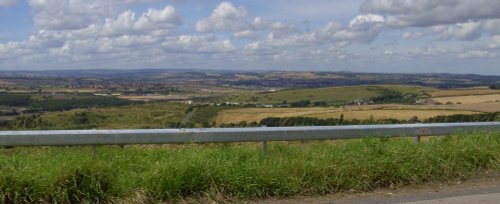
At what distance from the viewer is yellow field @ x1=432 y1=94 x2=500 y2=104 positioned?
39.8 m

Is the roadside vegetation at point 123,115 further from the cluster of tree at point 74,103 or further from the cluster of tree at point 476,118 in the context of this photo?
the cluster of tree at point 476,118

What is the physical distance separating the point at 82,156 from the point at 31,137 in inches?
36.6

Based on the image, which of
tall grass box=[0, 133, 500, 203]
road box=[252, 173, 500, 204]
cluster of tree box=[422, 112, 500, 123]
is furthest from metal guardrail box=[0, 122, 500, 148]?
cluster of tree box=[422, 112, 500, 123]

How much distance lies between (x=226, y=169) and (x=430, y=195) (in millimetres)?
2322

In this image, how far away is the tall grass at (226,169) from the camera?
544 centimetres

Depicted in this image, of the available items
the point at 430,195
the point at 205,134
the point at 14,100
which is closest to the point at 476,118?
the point at 430,195

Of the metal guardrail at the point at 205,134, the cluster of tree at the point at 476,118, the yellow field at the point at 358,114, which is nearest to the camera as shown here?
the metal guardrail at the point at 205,134

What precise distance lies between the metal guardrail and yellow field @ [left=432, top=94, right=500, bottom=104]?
34.0 meters

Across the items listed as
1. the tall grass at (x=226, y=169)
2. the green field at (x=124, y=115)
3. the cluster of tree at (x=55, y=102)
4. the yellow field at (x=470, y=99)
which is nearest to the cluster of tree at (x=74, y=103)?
the cluster of tree at (x=55, y=102)

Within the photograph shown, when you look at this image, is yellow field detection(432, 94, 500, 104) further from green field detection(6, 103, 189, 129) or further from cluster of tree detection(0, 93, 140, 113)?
cluster of tree detection(0, 93, 140, 113)

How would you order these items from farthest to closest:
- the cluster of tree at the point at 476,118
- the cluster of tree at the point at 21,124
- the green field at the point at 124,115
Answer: the green field at the point at 124,115 → the cluster of tree at the point at 21,124 → the cluster of tree at the point at 476,118

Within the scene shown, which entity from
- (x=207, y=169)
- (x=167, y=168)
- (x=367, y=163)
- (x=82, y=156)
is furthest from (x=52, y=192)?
(x=367, y=163)

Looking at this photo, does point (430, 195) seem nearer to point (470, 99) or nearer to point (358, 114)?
point (358, 114)

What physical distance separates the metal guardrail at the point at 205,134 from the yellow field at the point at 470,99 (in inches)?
1338
